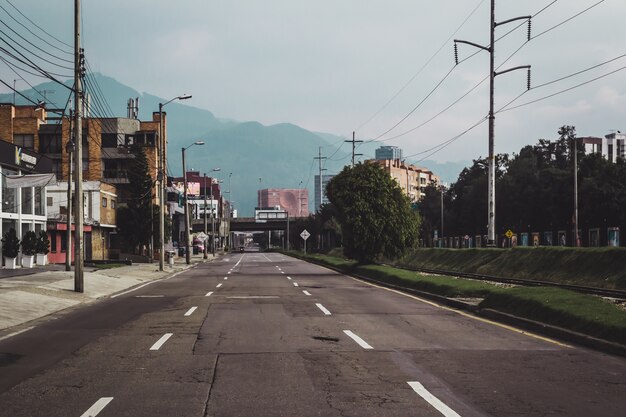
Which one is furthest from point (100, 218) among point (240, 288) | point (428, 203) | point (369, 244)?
point (428, 203)

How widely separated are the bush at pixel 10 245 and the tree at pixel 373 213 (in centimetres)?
1911

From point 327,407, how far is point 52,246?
51954 mm

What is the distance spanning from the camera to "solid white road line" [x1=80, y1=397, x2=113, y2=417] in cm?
709

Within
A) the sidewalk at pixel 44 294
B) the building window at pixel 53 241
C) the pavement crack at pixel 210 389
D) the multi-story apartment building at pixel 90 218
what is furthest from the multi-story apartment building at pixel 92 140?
the pavement crack at pixel 210 389

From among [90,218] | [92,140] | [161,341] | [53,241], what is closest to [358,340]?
[161,341]

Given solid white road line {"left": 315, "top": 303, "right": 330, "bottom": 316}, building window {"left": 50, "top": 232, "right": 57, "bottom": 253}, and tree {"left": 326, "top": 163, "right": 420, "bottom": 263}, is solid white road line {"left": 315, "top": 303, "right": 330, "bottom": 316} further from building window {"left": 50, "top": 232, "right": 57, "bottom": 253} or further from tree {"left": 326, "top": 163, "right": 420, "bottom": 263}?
building window {"left": 50, "top": 232, "right": 57, "bottom": 253}

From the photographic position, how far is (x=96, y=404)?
7520mm

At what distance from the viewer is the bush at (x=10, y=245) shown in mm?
39375

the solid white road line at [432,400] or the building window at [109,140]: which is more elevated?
the building window at [109,140]

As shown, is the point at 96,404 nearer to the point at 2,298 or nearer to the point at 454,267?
the point at 2,298

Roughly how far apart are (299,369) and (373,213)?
31614 mm

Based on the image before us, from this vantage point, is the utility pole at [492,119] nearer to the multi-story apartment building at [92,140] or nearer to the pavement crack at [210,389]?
the pavement crack at [210,389]

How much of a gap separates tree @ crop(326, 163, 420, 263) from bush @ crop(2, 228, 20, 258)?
1911 centimetres

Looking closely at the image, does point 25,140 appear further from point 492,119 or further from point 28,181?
point 492,119
